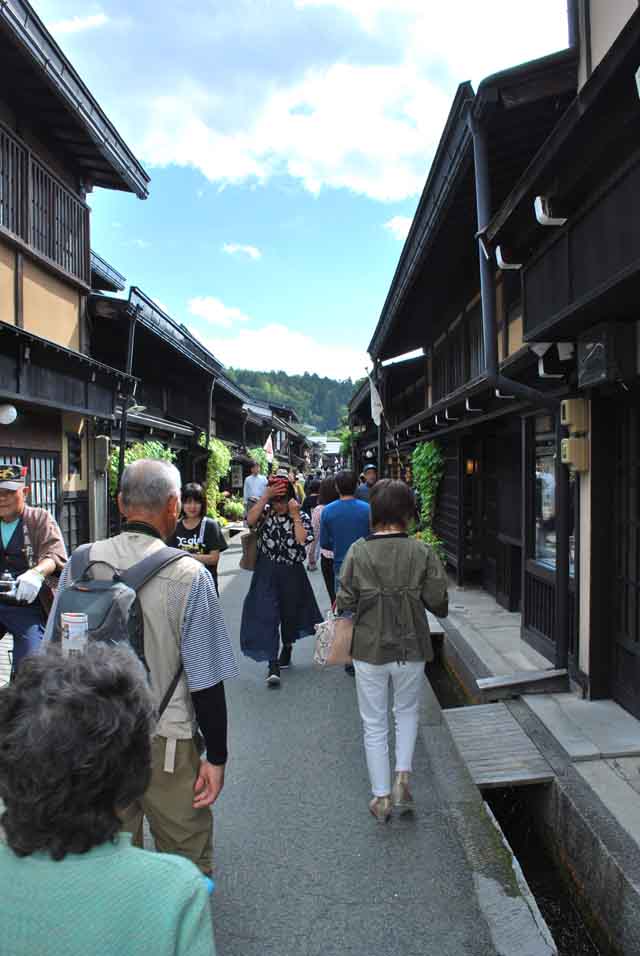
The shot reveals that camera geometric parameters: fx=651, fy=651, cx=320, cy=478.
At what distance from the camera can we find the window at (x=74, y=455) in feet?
37.1

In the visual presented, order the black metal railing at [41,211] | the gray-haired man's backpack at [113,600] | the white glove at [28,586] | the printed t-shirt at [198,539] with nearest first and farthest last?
the gray-haired man's backpack at [113,600] → the white glove at [28,586] → the printed t-shirt at [198,539] → the black metal railing at [41,211]

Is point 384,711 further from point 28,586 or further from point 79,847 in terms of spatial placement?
point 79,847

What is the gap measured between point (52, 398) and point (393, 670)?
725 centimetres

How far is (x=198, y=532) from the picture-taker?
601 cm

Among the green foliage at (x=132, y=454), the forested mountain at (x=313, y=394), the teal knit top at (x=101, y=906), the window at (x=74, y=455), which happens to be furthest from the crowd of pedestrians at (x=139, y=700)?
the forested mountain at (x=313, y=394)

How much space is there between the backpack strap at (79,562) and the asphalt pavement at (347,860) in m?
1.71

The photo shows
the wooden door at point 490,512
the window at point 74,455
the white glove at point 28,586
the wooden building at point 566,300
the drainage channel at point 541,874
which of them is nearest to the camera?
the drainage channel at point 541,874

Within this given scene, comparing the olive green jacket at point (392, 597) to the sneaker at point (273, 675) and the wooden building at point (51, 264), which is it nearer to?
the sneaker at point (273, 675)

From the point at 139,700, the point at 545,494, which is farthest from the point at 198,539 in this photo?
the point at 139,700

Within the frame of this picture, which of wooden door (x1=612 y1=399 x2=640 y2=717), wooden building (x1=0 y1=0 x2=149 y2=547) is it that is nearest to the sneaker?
wooden door (x1=612 y1=399 x2=640 y2=717)

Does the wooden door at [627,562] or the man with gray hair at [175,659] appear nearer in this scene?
the man with gray hair at [175,659]

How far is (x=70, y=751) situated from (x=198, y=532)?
486 cm

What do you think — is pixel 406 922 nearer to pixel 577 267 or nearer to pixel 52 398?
pixel 577 267

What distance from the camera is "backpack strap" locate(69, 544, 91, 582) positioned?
2.44 metres
